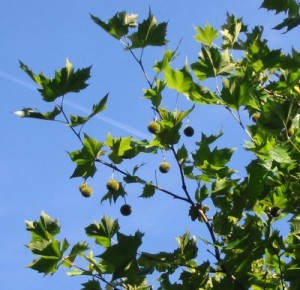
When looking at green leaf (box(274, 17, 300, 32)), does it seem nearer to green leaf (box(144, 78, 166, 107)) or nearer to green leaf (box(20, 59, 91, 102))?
green leaf (box(144, 78, 166, 107))

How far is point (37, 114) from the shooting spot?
393 cm

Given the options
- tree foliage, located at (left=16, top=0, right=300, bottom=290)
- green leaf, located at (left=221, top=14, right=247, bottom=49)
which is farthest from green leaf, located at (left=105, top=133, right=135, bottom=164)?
green leaf, located at (left=221, top=14, right=247, bottom=49)

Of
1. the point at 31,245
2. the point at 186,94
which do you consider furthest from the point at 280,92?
the point at 31,245

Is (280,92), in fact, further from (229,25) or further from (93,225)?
(93,225)

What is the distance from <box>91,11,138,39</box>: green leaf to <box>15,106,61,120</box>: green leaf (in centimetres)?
75

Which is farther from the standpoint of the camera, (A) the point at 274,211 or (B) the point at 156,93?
(B) the point at 156,93

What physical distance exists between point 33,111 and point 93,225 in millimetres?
804

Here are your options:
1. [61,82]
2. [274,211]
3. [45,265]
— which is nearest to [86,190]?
[45,265]

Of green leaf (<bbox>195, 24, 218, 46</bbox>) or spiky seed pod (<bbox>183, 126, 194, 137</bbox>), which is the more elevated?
green leaf (<bbox>195, 24, 218, 46</bbox>)

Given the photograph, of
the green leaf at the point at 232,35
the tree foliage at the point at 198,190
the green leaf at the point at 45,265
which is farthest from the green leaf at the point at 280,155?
the green leaf at the point at 232,35

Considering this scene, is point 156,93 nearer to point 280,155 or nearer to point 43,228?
point 280,155

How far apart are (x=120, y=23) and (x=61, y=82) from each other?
2.32ft

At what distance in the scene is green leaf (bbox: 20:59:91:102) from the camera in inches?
149

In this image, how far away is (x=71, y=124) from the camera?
3.81 m
